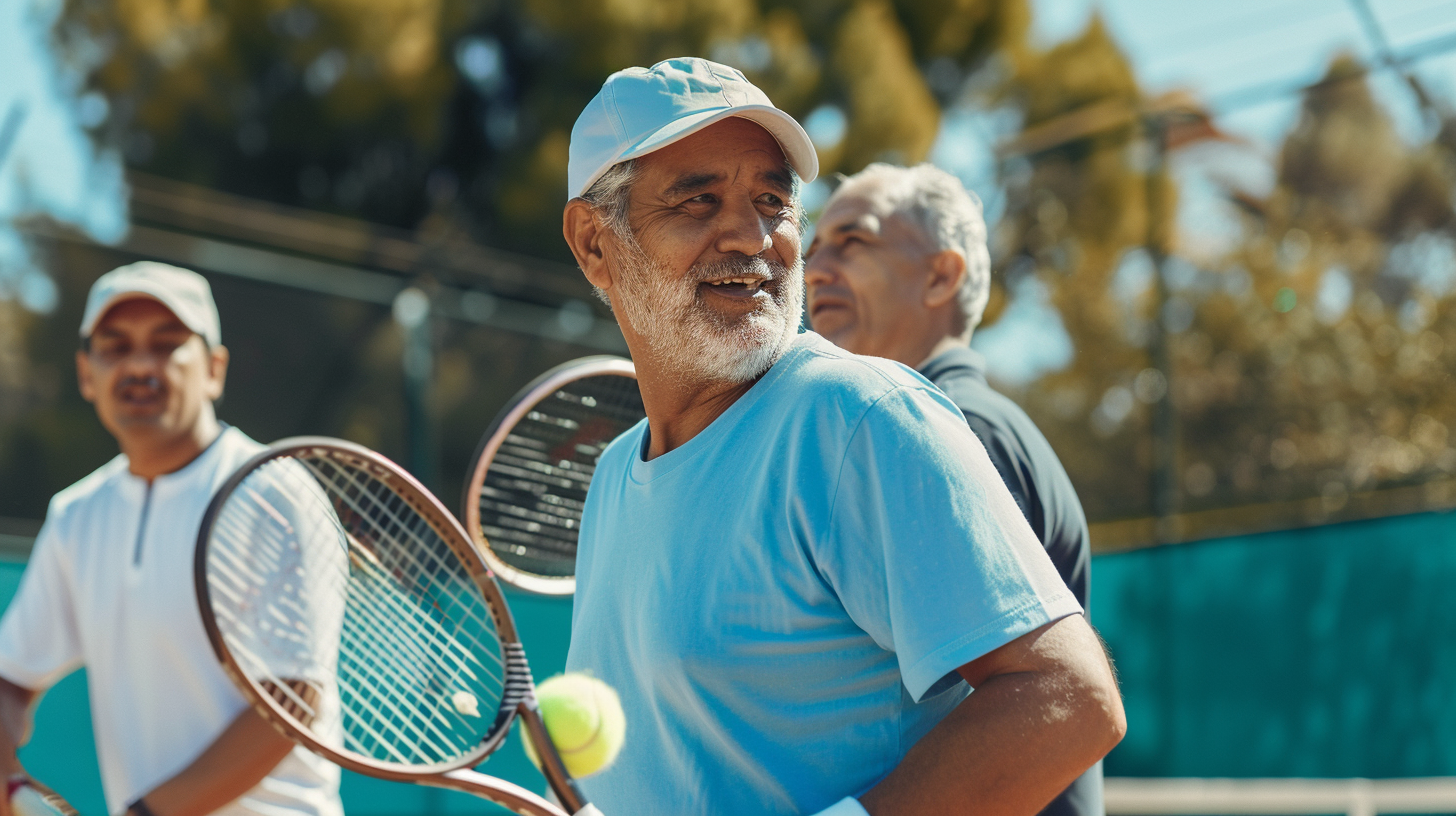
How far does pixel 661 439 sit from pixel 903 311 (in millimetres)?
1168

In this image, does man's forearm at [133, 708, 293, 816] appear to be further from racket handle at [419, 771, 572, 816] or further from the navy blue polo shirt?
the navy blue polo shirt

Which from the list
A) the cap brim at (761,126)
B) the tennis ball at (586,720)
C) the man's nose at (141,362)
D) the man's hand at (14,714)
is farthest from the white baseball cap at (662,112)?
the man's hand at (14,714)

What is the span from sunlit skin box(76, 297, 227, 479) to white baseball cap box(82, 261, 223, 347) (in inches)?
1.2

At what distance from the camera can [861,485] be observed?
4.27ft

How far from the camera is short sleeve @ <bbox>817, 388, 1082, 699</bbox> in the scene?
1.24 metres

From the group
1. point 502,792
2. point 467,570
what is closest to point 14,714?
point 467,570

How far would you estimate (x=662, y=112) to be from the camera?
5.00 ft

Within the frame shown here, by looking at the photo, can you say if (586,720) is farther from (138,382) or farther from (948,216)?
(138,382)

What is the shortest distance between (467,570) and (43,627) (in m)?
1.45

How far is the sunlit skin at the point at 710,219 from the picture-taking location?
1.57 metres

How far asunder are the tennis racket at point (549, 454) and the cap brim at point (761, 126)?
78 centimetres

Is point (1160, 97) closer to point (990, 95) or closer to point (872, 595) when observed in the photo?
point (990, 95)

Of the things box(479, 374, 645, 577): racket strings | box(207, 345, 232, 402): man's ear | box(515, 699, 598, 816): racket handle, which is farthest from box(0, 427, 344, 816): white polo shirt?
box(515, 699, 598, 816): racket handle

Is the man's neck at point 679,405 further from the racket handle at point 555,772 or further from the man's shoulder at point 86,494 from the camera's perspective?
the man's shoulder at point 86,494
